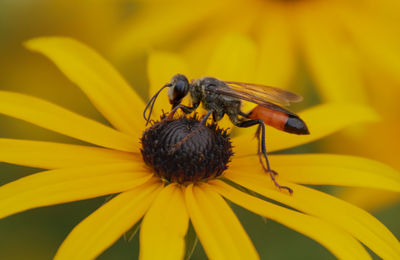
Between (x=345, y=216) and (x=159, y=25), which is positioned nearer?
(x=345, y=216)

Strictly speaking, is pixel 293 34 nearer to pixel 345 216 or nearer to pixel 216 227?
pixel 345 216

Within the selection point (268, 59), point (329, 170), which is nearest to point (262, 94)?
point (329, 170)

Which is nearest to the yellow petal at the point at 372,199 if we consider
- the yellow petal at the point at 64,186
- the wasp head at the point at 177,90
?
the wasp head at the point at 177,90

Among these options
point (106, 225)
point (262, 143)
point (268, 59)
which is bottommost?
point (106, 225)

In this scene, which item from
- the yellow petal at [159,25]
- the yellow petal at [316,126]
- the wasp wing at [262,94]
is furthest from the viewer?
the yellow petal at [159,25]

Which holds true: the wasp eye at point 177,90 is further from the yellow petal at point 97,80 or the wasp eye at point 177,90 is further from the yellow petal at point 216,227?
the yellow petal at point 216,227
